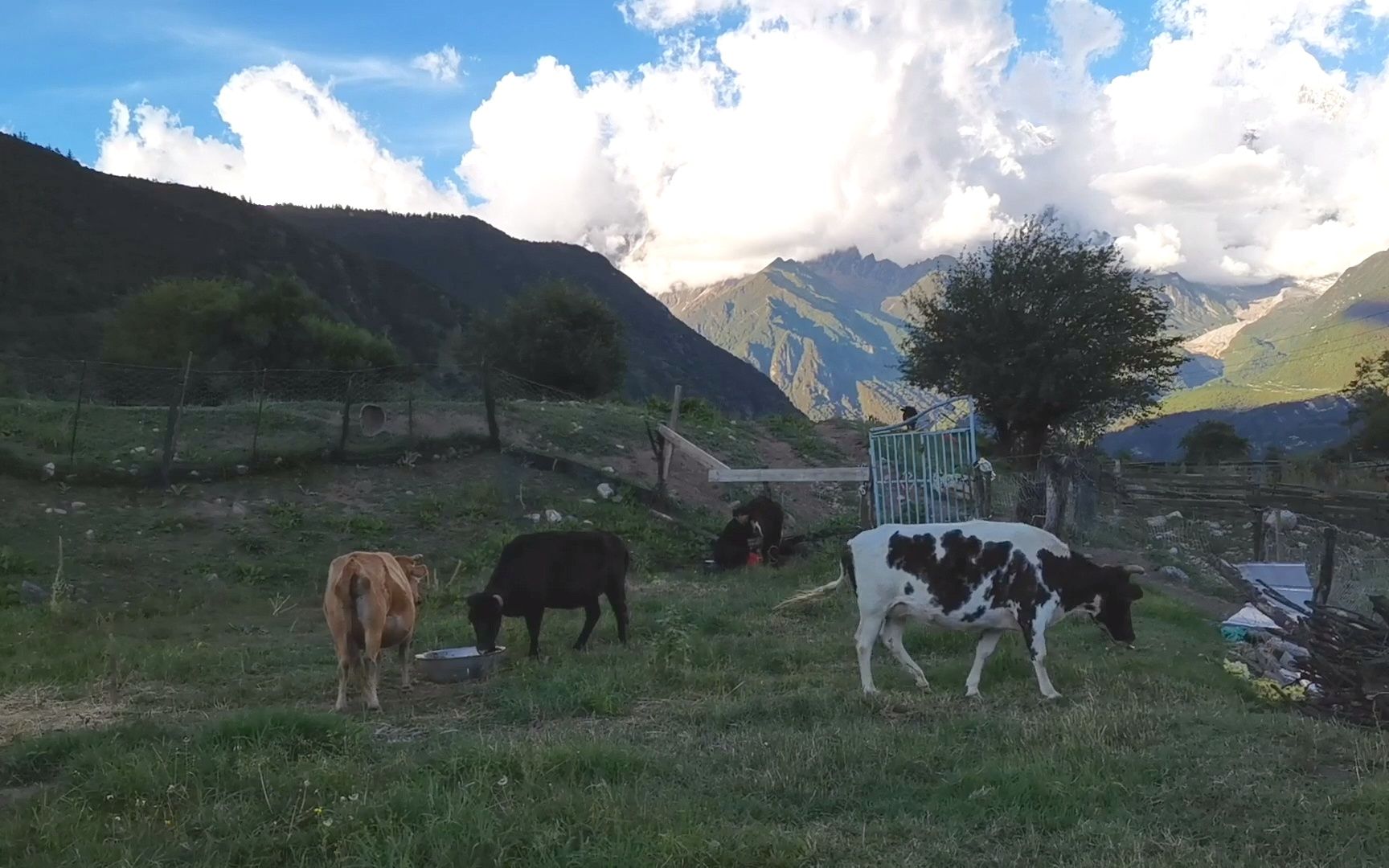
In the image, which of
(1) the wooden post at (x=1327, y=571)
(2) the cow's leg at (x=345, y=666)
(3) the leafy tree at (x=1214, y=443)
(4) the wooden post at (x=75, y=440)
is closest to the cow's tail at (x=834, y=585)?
(2) the cow's leg at (x=345, y=666)

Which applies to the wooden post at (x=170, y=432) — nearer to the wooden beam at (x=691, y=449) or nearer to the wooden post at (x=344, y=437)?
the wooden post at (x=344, y=437)

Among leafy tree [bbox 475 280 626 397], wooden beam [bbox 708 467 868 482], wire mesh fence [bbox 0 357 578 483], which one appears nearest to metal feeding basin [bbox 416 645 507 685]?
wooden beam [bbox 708 467 868 482]

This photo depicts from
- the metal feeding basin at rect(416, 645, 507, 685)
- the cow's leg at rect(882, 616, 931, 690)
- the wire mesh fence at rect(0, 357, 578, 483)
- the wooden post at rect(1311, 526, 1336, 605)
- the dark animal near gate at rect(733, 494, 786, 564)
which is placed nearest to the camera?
the cow's leg at rect(882, 616, 931, 690)

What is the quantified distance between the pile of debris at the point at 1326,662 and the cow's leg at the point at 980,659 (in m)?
2.11

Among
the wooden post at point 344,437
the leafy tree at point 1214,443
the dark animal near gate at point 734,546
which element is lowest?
the dark animal near gate at point 734,546

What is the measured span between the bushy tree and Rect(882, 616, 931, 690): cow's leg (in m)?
35.4

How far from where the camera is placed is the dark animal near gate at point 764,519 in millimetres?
16812

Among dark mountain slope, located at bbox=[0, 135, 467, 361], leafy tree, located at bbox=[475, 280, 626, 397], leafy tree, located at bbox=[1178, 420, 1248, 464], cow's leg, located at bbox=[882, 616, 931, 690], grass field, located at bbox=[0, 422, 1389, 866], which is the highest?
dark mountain slope, located at bbox=[0, 135, 467, 361]

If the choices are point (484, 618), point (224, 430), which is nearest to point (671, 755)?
point (484, 618)

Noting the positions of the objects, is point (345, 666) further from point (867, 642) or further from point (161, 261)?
point (161, 261)

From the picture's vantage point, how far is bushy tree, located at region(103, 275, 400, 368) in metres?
41.9

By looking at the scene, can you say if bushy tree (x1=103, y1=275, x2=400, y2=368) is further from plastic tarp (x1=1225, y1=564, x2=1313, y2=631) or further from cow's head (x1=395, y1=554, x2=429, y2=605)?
plastic tarp (x1=1225, y1=564, x2=1313, y2=631)

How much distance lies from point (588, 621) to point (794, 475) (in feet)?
23.3

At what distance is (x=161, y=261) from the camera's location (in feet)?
225
